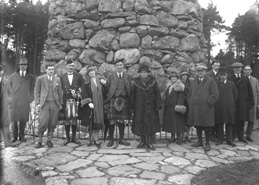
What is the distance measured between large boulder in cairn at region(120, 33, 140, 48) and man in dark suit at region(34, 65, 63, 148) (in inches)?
99.3

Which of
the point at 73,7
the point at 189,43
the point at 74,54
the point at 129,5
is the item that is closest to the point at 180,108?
the point at 189,43

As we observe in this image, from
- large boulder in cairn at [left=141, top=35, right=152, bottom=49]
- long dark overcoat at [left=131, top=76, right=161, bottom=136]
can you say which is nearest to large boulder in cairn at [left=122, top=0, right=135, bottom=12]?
large boulder in cairn at [left=141, top=35, right=152, bottom=49]

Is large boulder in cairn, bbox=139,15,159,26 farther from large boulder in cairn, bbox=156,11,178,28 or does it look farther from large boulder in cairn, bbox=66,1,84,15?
large boulder in cairn, bbox=66,1,84,15

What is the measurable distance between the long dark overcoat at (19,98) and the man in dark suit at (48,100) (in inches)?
23.2

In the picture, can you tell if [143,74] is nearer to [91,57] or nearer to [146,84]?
[146,84]

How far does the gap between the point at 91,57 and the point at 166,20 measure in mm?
2518

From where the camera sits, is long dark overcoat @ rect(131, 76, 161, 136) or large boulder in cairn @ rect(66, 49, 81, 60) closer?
long dark overcoat @ rect(131, 76, 161, 136)

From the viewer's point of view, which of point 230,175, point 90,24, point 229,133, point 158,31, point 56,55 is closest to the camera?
point 230,175

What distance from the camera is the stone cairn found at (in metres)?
7.37

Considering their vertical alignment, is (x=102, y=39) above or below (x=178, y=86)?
above

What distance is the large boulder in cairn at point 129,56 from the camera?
23.7 feet

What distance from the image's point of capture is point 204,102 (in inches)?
219

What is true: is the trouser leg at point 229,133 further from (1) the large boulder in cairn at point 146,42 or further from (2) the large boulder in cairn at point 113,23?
(2) the large boulder in cairn at point 113,23

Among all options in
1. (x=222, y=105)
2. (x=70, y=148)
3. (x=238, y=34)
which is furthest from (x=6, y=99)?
(x=238, y=34)
